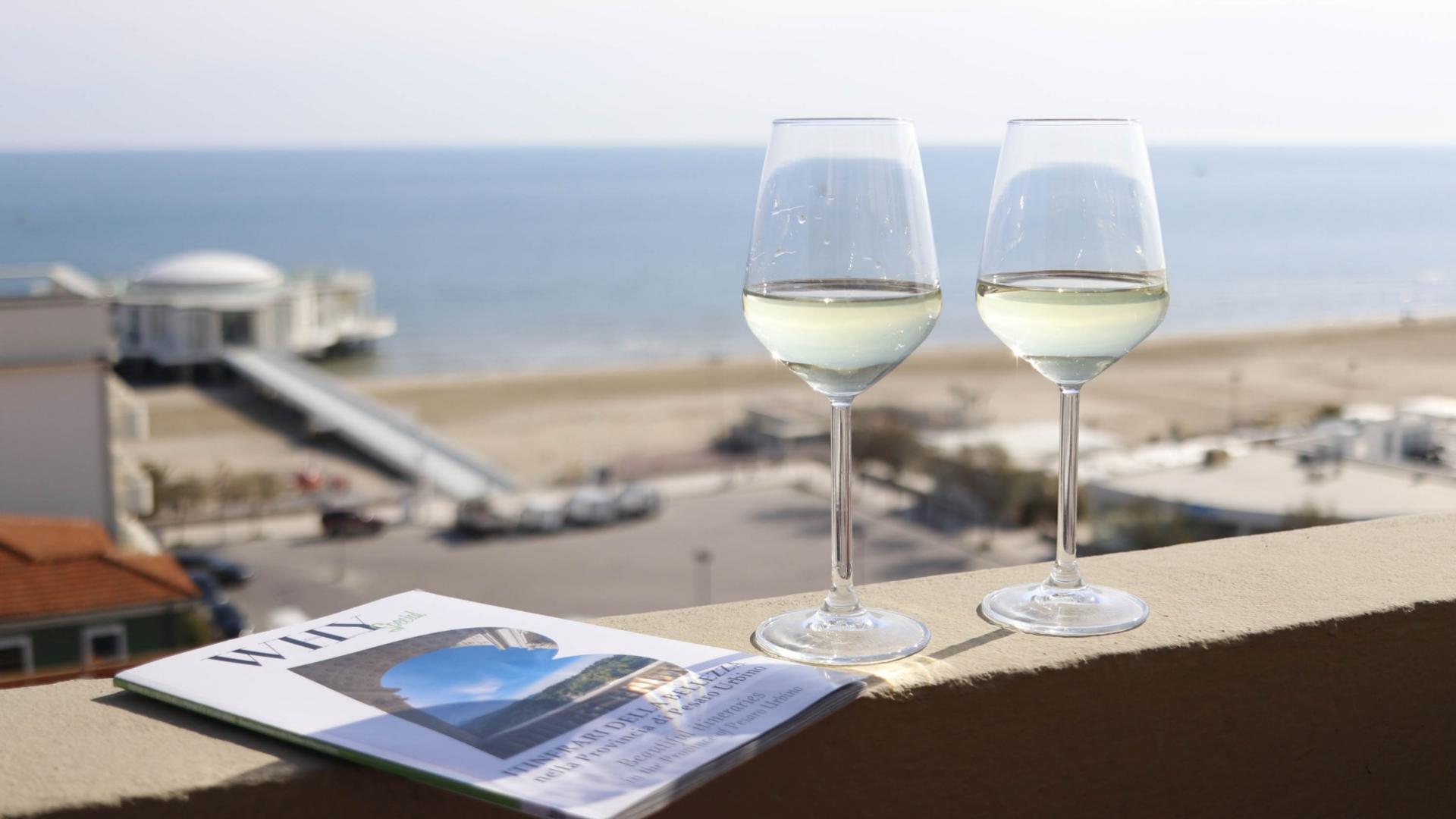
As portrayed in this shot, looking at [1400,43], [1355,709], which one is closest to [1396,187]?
[1400,43]

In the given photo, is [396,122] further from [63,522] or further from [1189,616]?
[1189,616]

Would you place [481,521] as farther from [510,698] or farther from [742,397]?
[510,698]

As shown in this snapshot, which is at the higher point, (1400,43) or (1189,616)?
(1400,43)

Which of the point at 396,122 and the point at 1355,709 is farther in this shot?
the point at 396,122

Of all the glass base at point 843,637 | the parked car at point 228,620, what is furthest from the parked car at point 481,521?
the glass base at point 843,637

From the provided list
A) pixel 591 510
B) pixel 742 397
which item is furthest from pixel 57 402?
pixel 742 397

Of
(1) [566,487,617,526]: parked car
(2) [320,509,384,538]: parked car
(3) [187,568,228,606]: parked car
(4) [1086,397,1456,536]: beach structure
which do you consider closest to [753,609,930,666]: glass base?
(4) [1086,397,1456,536]: beach structure
